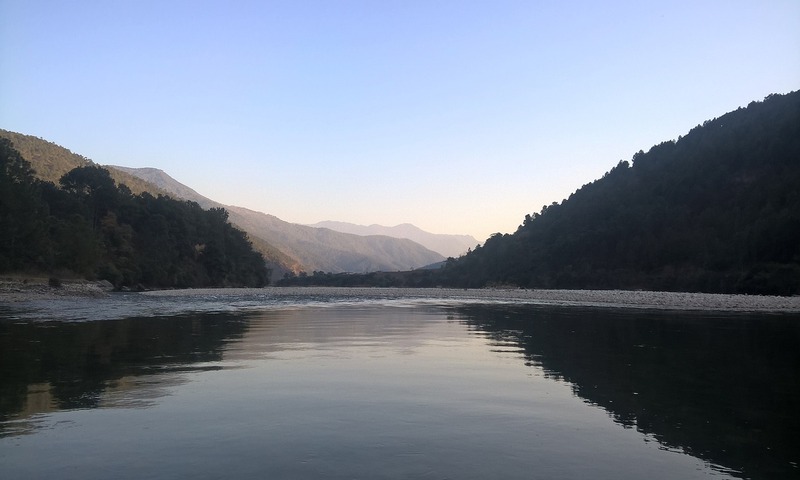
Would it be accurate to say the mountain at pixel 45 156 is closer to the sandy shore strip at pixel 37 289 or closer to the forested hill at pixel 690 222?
the sandy shore strip at pixel 37 289

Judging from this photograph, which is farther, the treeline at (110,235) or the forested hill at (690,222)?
the forested hill at (690,222)

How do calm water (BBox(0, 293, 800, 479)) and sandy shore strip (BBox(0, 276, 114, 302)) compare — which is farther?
sandy shore strip (BBox(0, 276, 114, 302))

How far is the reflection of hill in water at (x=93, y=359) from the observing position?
9883 mm

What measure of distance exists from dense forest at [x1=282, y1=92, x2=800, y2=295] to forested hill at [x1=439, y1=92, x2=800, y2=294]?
182 millimetres

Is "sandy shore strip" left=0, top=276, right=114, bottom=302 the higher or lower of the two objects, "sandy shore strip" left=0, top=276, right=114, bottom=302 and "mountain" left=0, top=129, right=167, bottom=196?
the lower

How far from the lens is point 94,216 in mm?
92688

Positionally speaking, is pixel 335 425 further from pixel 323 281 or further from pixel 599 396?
pixel 323 281

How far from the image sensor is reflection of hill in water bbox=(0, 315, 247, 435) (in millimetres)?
9883

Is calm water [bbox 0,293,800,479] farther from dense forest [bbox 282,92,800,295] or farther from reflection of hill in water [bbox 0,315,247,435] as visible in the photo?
dense forest [bbox 282,92,800,295]

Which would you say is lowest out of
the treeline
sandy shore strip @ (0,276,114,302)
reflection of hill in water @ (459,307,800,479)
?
reflection of hill in water @ (459,307,800,479)

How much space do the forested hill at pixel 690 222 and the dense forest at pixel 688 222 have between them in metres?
0.18

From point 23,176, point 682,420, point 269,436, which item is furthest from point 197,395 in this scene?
point 23,176

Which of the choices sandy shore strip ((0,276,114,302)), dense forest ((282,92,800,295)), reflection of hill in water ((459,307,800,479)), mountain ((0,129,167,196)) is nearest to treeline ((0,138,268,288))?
sandy shore strip ((0,276,114,302))

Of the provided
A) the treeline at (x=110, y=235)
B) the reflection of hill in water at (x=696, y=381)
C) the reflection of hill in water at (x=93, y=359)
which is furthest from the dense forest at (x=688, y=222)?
the reflection of hill in water at (x=93, y=359)
